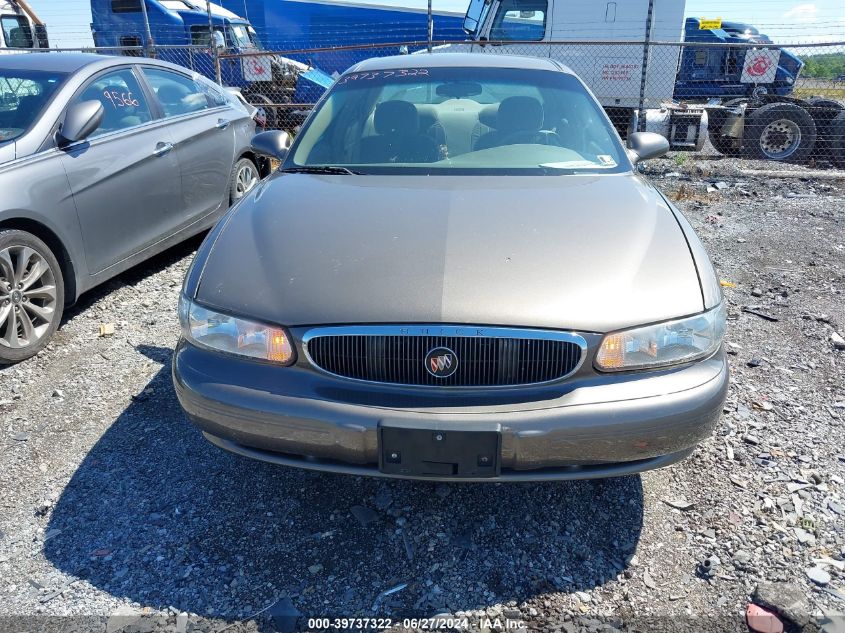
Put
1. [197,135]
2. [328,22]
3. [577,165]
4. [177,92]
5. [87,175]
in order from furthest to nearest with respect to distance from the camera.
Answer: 1. [328,22]
2. [177,92]
3. [197,135]
4. [87,175]
5. [577,165]

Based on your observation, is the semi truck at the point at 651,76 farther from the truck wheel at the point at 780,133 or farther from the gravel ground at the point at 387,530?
the gravel ground at the point at 387,530

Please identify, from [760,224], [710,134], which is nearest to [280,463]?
[760,224]

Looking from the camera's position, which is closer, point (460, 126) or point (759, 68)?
point (460, 126)

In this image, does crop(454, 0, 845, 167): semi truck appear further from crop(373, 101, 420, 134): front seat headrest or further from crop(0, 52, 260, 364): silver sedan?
crop(373, 101, 420, 134): front seat headrest

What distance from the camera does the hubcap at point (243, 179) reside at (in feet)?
18.8

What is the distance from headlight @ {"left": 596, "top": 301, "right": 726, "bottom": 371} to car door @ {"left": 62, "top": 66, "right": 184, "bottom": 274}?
336 centimetres

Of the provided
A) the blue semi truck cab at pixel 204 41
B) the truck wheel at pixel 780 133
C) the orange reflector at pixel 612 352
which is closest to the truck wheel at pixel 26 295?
the orange reflector at pixel 612 352

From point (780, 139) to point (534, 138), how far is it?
30.7ft

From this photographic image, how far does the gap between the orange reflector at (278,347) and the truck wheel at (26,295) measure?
2.22 metres

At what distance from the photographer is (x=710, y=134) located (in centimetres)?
1121

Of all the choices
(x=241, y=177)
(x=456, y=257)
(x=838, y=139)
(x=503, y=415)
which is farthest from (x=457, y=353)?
(x=838, y=139)

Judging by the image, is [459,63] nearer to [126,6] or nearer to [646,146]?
[646,146]

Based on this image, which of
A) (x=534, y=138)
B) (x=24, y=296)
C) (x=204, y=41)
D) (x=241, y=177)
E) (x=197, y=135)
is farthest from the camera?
(x=204, y=41)

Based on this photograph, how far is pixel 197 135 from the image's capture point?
5051 mm
